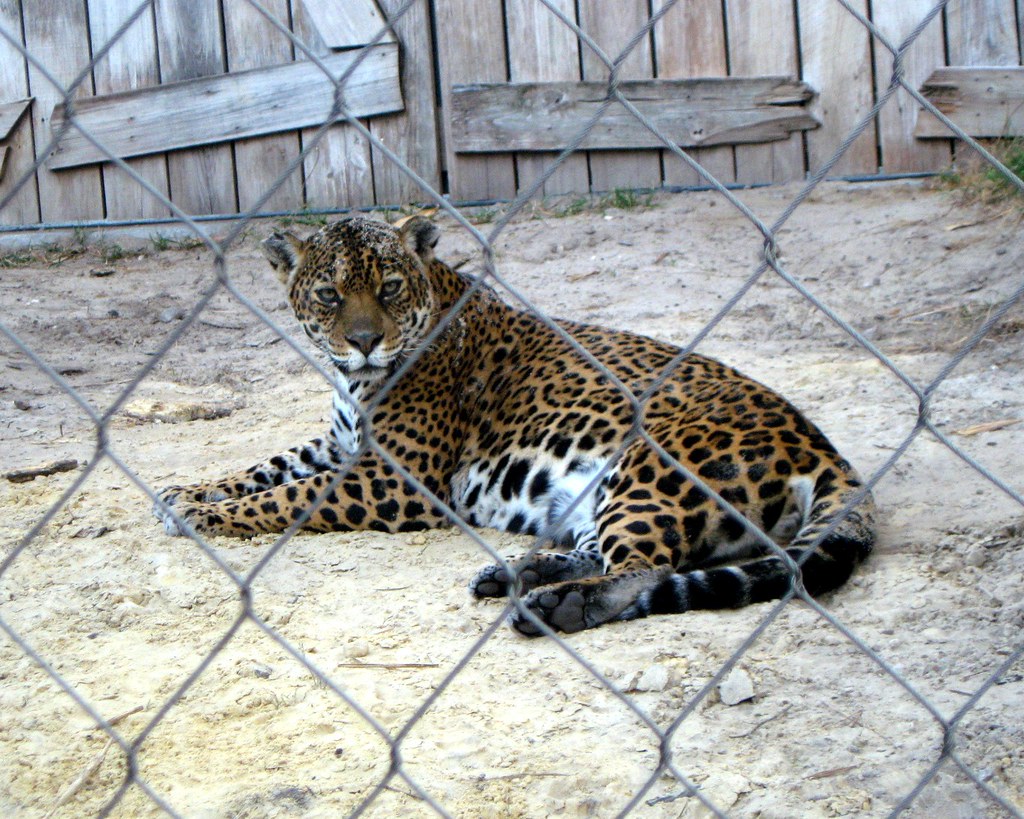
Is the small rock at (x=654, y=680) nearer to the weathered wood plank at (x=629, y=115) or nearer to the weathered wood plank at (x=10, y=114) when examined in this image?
the weathered wood plank at (x=629, y=115)

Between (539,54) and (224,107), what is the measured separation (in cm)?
233

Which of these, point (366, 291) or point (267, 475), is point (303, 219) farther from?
point (366, 291)

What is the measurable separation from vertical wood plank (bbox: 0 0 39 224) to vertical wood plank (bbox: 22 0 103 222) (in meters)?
0.06

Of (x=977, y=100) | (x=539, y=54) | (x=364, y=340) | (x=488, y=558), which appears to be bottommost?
(x=488, y=558)

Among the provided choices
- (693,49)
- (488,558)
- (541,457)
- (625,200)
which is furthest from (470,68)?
(488,558)

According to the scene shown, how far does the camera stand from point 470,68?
8812mm

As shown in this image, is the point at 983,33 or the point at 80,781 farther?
the point at 983,33

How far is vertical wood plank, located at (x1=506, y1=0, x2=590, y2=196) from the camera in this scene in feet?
28.6

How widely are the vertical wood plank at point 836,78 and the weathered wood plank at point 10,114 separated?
569 centimetres

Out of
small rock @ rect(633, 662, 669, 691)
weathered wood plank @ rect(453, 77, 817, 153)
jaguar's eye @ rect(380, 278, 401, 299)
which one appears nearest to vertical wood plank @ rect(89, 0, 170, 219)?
weathered wood plank @ rect(453, 77, 817, 153)

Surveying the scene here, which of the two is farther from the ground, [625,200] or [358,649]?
[625,200]

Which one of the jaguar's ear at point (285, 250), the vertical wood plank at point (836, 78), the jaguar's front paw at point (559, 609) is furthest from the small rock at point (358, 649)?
the vertical wood plank at point (836, 78)

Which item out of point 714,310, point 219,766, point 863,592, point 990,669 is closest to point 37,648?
point 219,766

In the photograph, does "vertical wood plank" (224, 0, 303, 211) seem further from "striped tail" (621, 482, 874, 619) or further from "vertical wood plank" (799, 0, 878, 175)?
"striped tail" (621, 482, 874, 619)
